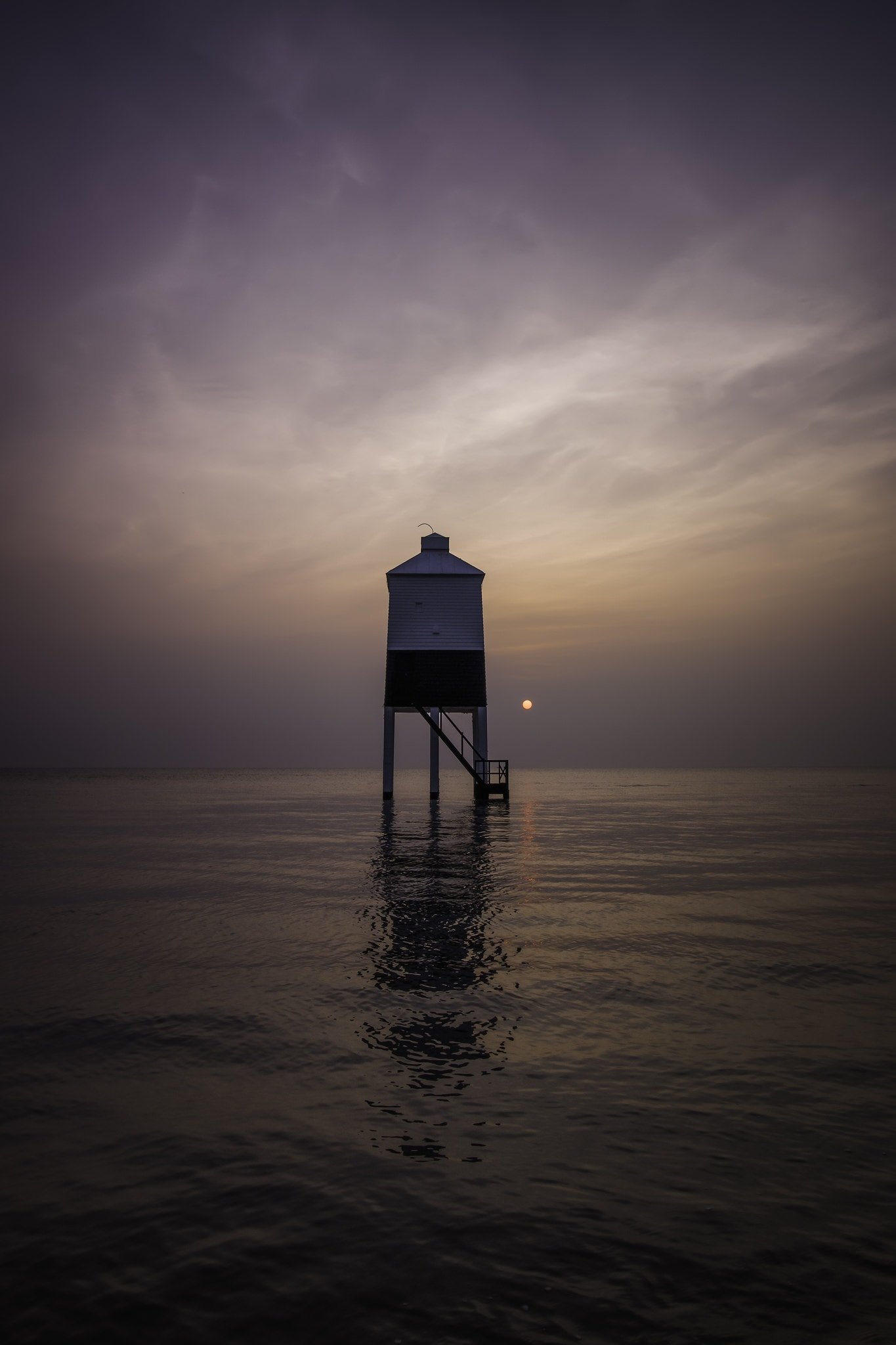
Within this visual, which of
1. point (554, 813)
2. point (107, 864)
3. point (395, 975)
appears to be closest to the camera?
point (395, 975)

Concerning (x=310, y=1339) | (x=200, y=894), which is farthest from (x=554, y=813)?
(x=310, y=1339)

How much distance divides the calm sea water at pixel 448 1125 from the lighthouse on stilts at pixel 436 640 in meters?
27.3

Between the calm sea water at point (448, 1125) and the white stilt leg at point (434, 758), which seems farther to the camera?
the white stilt leg at point (434, 758)

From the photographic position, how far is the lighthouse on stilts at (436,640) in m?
39.9

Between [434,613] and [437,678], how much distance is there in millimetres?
3305

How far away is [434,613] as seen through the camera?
133 feet

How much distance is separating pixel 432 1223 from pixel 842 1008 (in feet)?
17.4

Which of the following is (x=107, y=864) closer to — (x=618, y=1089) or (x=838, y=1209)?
(x=618, y=1089)

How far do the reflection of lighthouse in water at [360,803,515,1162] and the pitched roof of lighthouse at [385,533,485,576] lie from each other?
25335mm

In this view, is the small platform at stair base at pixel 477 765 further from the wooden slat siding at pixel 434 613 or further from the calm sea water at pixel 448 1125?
the calm sea water at pixel 448 1125

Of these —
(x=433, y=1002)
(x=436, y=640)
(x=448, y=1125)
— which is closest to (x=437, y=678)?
(x=436, y=640)

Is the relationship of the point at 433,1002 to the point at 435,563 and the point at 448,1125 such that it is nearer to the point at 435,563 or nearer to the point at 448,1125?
the point at 448,1125

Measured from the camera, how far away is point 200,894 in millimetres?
14477

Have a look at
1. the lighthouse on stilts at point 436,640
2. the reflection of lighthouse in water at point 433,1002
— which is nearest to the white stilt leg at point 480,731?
the lighthouse on stilts at point 436,640
